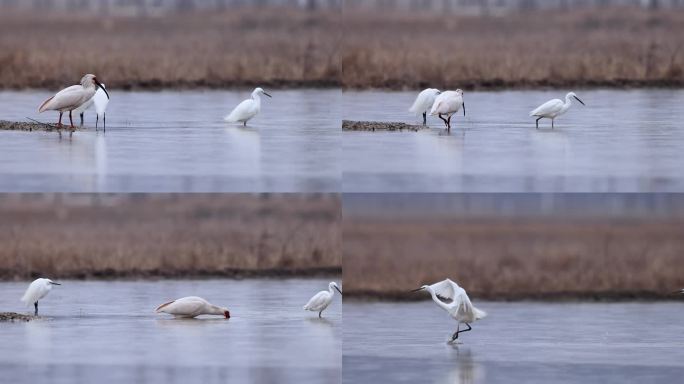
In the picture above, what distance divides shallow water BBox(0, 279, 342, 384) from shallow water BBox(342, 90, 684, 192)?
47.7 inches

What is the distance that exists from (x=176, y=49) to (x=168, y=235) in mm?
2217

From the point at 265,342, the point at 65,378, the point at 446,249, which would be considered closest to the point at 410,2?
the point at 446,249

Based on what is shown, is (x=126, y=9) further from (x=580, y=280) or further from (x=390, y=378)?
(x=390, y=378)

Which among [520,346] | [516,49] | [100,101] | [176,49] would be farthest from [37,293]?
[516,49]

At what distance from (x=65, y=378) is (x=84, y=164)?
96.5 inches

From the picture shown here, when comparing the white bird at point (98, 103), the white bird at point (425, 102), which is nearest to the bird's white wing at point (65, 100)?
the white bird at point (98, 103)

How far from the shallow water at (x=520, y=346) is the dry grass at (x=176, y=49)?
3.27 metres

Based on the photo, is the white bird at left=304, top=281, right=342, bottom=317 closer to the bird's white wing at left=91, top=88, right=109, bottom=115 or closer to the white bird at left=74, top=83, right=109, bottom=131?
the white bird at left=74, top=83, right=109, bottom=131

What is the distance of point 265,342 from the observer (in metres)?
11.1

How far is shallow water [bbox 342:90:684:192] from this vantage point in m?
11.5

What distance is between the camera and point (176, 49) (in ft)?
64.6

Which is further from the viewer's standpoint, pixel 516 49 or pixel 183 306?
pixel 516 49

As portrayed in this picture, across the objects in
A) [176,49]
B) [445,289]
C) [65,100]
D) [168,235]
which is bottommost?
[168,235]

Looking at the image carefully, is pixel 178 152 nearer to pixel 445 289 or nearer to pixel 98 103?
pixel 98 103
